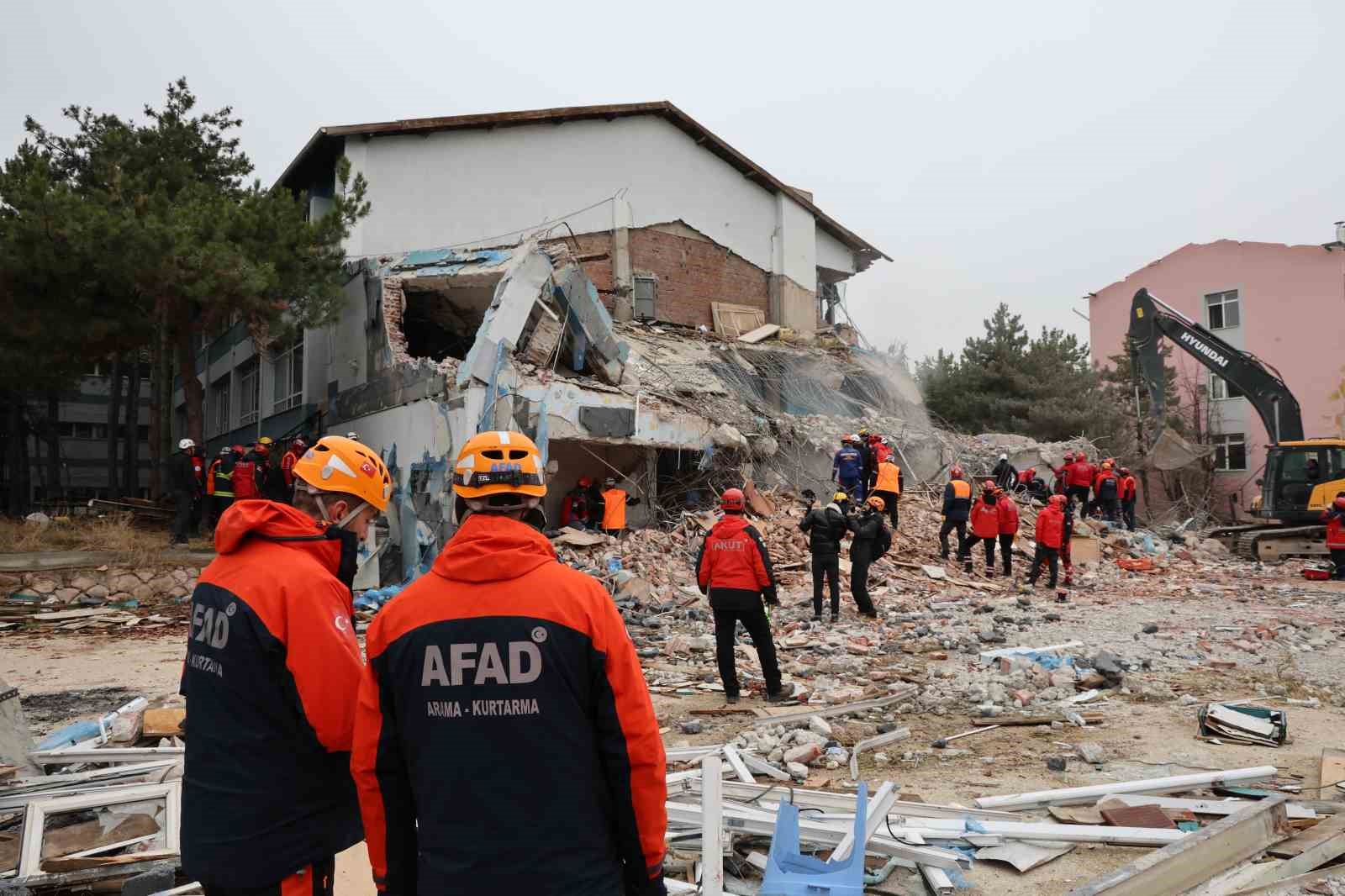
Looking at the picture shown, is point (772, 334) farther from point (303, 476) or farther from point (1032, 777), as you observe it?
point (303, 476)

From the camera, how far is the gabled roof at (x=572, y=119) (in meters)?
18.9

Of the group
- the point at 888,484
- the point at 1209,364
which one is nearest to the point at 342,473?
the point at 888,484

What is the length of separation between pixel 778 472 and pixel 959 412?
53.7 feet

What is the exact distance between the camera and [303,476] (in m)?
2.52

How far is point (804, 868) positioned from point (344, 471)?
247cm

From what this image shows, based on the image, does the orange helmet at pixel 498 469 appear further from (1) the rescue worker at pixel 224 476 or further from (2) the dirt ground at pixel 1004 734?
(1) the rescue worker at pixel 224 476

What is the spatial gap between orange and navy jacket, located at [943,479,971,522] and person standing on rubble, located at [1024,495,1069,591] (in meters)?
1.45

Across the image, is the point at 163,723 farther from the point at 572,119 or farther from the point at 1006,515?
the point at 572,119

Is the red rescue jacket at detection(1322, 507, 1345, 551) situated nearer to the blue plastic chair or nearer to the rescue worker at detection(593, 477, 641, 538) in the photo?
the rescue worker at detection(593, 477, 641, 538)

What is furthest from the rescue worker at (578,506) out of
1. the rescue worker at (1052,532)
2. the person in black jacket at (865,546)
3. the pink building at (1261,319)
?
the pink building at (1261,319)

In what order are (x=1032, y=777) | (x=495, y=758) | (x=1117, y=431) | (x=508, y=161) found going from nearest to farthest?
1. (x=495, y=758)
2. (x=1032, y=777)
3. (x=508, y=161)
4. (x=1117, y=431)

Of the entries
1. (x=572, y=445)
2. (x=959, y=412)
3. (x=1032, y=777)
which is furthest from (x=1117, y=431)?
(x=1032, y=777)

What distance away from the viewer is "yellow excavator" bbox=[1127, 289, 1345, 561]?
16.5 m

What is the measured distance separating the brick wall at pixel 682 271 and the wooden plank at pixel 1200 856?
64.0 ft
